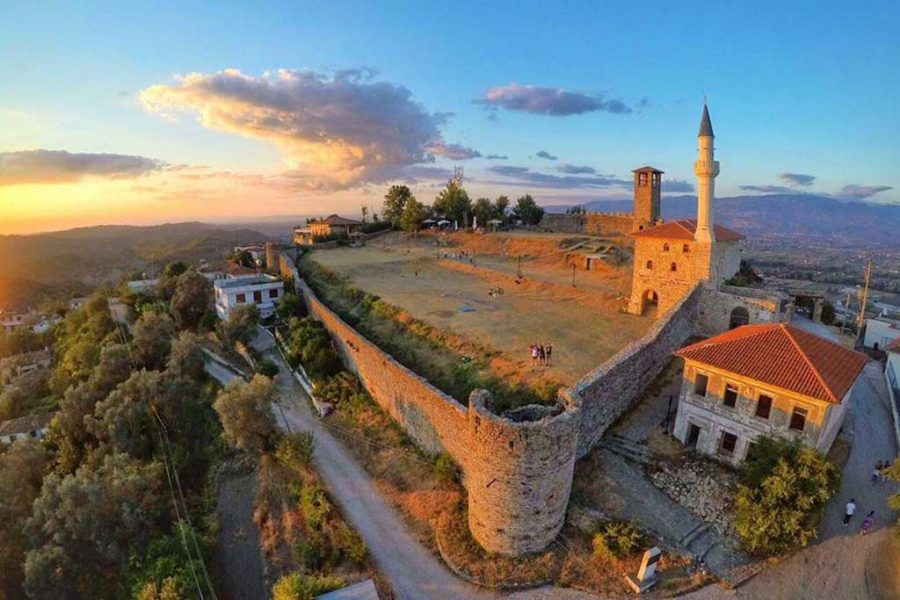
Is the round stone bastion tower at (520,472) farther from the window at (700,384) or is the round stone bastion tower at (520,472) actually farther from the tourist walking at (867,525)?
the tourist walking at (867,525)

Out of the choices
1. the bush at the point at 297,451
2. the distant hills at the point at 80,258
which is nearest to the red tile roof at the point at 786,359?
the bush at the point at 297,451

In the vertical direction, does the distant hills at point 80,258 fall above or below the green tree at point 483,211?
below

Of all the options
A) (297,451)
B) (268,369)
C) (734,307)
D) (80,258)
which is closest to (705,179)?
(734,307)

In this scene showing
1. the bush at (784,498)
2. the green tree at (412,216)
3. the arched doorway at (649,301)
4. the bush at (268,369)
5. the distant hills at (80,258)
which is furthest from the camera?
the distant hills at (80,258)

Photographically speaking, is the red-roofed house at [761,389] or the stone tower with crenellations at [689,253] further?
the stone tower with crenellations at [689,253]

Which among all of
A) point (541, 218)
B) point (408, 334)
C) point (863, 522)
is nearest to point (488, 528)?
point (863, 522)

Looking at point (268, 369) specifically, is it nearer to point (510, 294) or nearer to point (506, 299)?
point (506, 299)
